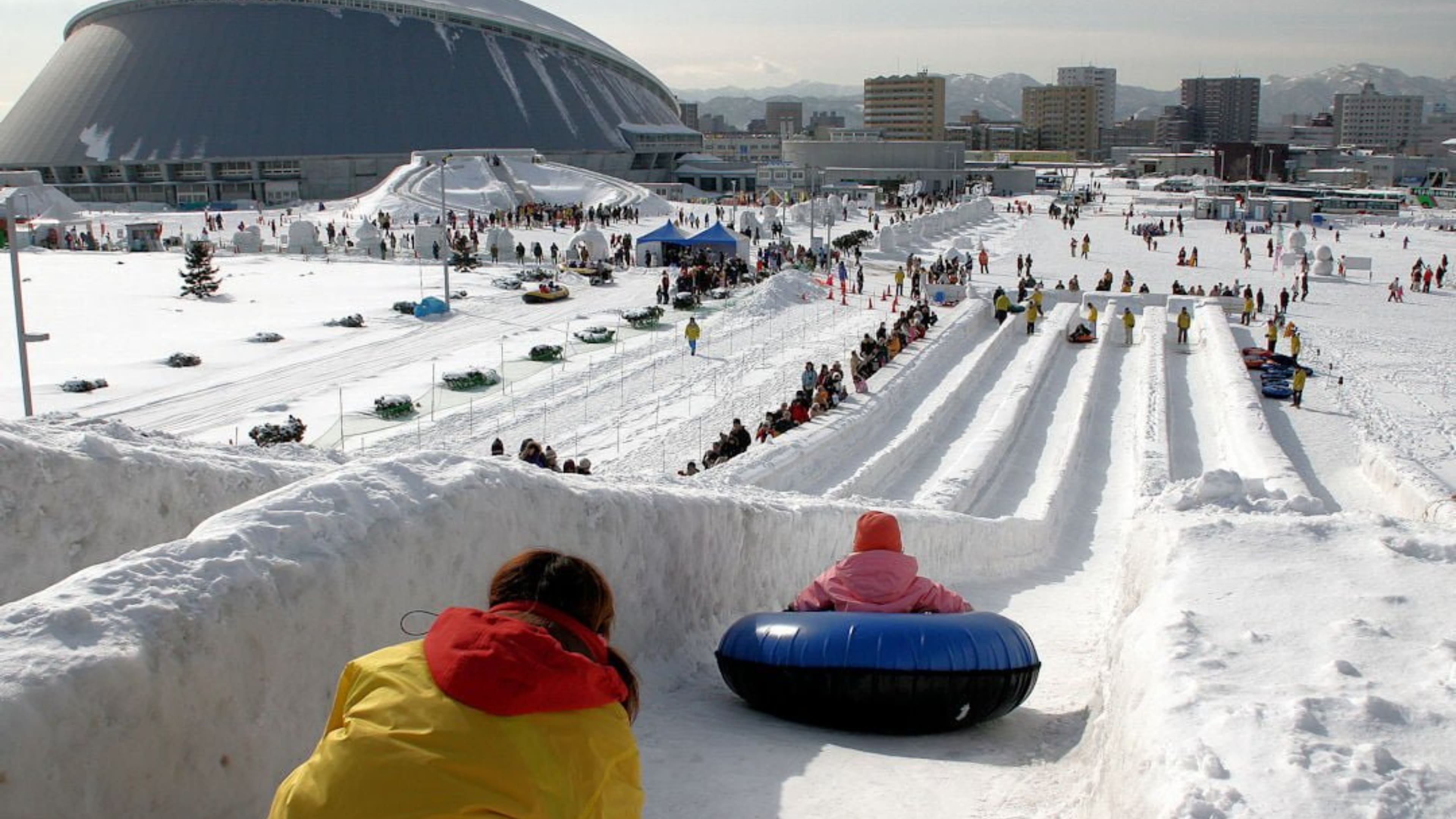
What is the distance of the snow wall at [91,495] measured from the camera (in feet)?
16.3

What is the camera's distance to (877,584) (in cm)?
534

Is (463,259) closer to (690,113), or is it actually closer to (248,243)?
(248,243)

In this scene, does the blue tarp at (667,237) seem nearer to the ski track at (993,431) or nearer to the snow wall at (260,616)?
the ski track at (993,431)

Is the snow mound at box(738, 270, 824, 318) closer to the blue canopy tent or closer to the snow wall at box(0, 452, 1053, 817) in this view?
the blue canopy tent

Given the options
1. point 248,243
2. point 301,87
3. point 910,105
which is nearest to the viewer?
point 248,243

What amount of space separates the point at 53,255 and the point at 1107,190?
83216 mm

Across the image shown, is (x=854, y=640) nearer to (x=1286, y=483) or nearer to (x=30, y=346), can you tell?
(x=1286, y=483)

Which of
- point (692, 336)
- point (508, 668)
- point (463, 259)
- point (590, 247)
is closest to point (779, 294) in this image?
point (692, 336)

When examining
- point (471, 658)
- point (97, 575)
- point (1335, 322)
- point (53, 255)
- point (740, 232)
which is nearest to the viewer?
point (471, 658)

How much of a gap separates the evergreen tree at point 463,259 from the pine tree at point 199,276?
255 inches

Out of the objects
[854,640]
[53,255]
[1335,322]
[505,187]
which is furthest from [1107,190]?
[854,640]

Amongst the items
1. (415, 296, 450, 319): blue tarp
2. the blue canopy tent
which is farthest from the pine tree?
the blue canopy tent

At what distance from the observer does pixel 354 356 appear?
A: 20.8 m

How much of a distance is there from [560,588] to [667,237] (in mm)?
32512
